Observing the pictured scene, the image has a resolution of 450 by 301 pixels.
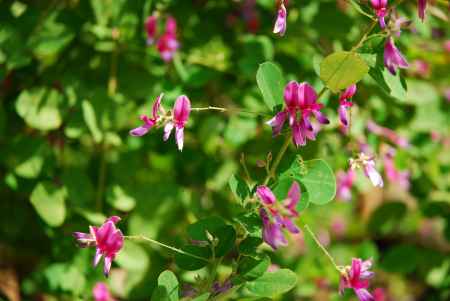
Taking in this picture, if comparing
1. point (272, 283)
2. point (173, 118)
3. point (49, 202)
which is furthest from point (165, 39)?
point (272, 283)

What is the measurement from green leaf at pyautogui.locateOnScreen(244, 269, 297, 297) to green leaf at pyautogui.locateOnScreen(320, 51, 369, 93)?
1.26ft

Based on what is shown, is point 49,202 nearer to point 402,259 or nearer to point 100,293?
point 100,293

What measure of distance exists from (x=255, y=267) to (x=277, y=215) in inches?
8.8

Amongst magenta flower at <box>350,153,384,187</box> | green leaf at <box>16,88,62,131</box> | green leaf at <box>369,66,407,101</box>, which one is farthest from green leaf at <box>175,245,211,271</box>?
green leaf at <box>16,88,62,131</box>

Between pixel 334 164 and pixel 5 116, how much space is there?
3.36 ft

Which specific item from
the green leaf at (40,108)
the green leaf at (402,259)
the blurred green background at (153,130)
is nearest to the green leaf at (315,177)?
the blurred green background at (153,130)

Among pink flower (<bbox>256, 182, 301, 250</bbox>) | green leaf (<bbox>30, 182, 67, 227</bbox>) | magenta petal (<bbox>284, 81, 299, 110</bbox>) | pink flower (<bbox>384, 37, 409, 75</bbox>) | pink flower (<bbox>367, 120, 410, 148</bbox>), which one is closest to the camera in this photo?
pink flower (<bbox>256, 182, 301, 250</bbox>)

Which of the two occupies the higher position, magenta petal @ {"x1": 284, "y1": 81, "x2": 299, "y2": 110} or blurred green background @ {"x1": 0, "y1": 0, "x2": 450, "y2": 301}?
magenta petal @ {"x1": 284, "y1": 81, "x2": 299, "y2": 110}

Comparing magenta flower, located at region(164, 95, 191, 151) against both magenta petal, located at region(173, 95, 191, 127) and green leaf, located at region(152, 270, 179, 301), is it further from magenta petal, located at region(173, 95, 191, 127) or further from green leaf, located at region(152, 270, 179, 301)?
green leaf, located at region(152, 270, 179, 301)

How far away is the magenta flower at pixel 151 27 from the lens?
6.27 feet

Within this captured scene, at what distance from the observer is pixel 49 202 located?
6.28ft

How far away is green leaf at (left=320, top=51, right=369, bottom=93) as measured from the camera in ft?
4.10

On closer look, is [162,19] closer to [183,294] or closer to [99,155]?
[99,155]

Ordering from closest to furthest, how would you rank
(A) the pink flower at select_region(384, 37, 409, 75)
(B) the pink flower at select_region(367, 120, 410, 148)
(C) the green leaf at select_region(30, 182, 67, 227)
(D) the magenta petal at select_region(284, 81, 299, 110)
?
1. (D) the magenta petal at select_region(284, 81, 299, 110)
2. (A) the pink flower at select_region(384, 37, 409, 75)
3. (C) the green leaf at select_region(30, 182, 67, 227)
4. (B) the pink flower at select_region(367, 120, 410, 148)
